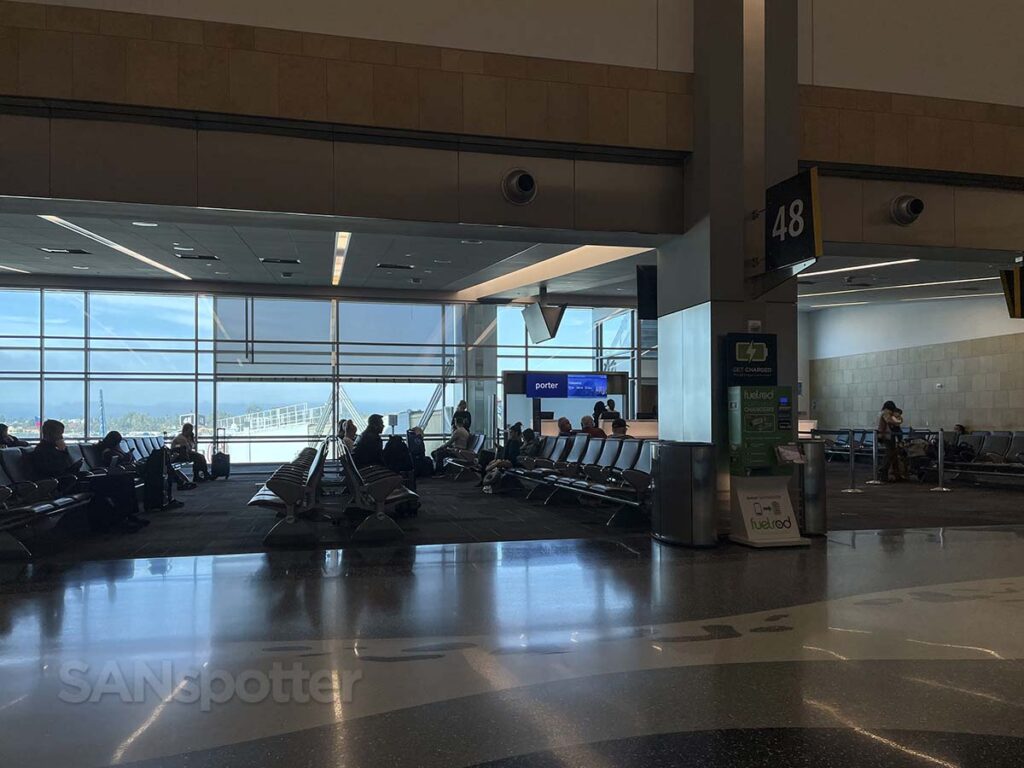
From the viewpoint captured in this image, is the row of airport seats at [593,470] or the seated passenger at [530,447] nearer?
the row of airport seats at [593,470]

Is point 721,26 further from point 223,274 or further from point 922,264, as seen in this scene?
point 223,274

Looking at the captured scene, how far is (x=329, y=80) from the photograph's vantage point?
25.5 feet

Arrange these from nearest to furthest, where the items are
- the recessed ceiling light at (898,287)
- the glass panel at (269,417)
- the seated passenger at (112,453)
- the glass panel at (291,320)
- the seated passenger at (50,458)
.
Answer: the seated passenger at (50,458) → the seated passenger at (112,453) → the recessed ceiling light at (898,287) → the glass panel at (269,417) → the glass panel at (291,320)

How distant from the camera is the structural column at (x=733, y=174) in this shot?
27.2 ft

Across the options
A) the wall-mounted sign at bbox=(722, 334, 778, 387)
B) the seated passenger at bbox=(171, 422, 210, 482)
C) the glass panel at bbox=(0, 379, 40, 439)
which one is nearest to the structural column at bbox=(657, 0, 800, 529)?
the wall-mounted sign at bbox=(722, 334, 778, 387)

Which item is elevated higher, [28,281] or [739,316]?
[28,281]

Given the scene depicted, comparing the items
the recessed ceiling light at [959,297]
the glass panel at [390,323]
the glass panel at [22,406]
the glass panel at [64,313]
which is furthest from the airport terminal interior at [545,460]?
the glass panel at [390,323]

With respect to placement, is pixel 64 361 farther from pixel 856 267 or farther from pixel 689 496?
pixel 856 267

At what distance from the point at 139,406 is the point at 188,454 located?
18.6 ft

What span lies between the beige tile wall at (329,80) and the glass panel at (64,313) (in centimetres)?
1360

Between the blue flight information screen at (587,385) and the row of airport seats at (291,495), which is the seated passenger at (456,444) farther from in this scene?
the row of airport seats at (291,495)

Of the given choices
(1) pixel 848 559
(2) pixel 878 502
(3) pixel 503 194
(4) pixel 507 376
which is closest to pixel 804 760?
(1) pixel 848 559

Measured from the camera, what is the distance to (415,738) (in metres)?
3.13

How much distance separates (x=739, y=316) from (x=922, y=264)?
313 inches
